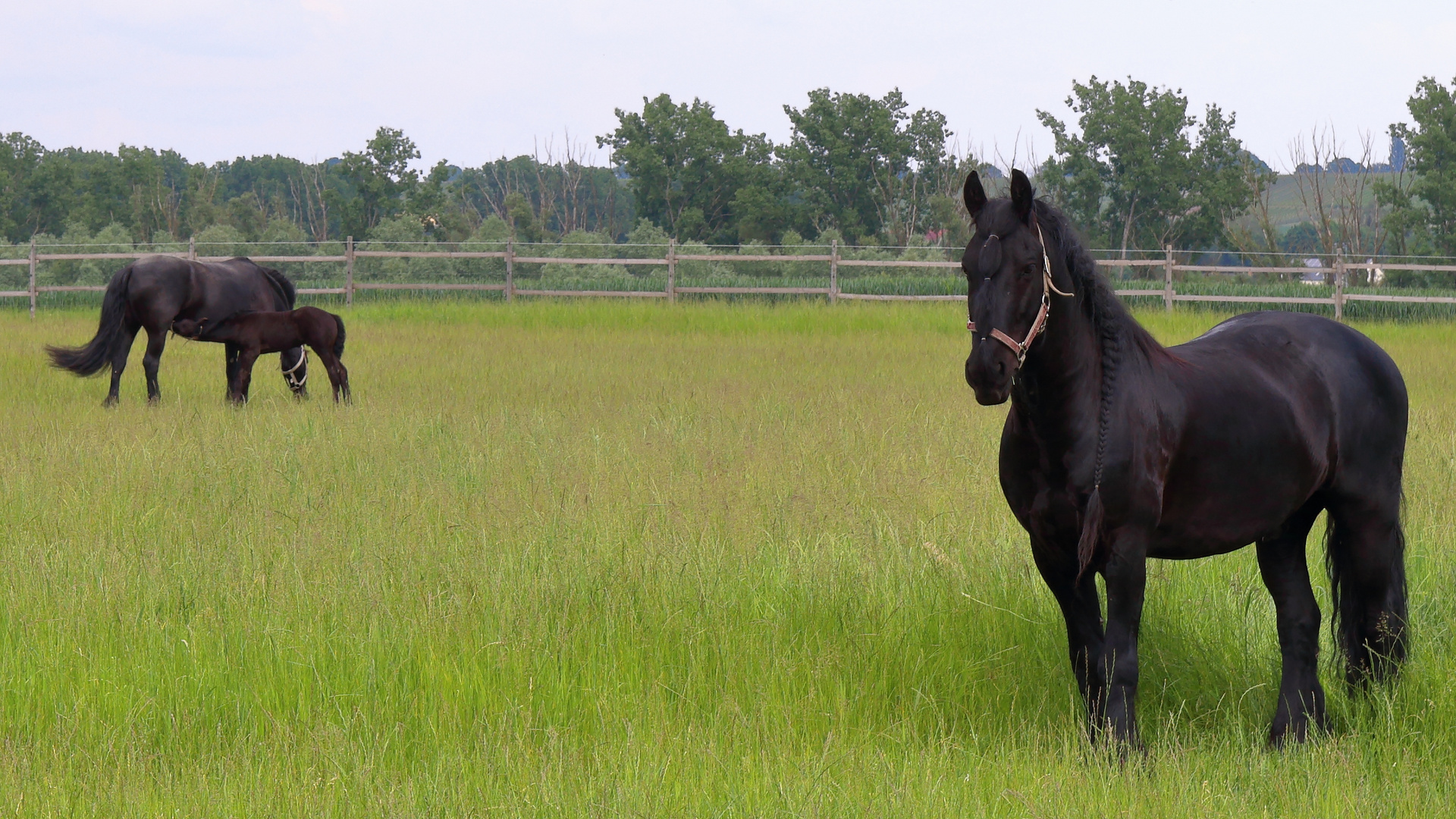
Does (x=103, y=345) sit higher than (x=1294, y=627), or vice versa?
(x=103, y=345)

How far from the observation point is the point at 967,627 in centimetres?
454

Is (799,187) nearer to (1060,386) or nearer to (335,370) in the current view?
(335,370)

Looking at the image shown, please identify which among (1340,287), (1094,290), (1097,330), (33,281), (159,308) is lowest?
(33,281)

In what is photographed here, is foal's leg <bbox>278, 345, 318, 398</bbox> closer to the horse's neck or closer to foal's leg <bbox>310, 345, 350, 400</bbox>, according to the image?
foal's leg <bbox>310, 345, 350, 400</bbox>

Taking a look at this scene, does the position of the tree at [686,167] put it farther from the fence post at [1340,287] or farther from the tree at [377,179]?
the fence post at [1340,287]

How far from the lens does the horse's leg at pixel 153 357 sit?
1129 cm

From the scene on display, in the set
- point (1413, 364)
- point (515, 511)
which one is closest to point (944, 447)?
point (515, 511)

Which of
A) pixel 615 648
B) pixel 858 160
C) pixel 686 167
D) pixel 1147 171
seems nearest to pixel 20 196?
pixel 686 167

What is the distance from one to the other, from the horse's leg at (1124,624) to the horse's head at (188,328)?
33.3 feet

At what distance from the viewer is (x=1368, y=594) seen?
4.02 m

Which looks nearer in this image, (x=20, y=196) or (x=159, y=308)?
(x=159, y=308)

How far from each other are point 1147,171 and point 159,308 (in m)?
37.5

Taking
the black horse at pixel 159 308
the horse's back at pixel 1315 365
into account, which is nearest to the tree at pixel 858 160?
the black horse at pixel 159 308

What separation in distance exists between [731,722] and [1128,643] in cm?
124
